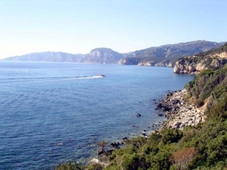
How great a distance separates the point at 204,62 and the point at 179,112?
9784 centimetres

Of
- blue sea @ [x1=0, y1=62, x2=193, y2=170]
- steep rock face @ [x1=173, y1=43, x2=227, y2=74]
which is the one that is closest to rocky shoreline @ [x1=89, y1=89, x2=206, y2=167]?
blue sea @ [x1=0, y1=62, x2=193, y2=170]

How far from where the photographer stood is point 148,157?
2359 cm

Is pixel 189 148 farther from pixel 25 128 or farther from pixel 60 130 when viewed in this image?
pixel 25 128

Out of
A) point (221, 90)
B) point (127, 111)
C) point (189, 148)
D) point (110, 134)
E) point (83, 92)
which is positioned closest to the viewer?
point (189, 148)

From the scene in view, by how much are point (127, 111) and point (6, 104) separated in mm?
27617

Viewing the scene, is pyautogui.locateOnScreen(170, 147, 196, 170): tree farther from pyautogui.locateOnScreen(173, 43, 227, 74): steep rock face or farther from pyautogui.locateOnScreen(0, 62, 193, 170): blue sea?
pyautogui.locateOnScreen(173, 43, 227, 74): steep rock face

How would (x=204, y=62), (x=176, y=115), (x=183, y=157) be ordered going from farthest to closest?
(x=204, y=62)
(x=176, y=115)
(x=183, y=157)

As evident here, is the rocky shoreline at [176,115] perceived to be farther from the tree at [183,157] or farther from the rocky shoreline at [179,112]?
the tree at [183,157]

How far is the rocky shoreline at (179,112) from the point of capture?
46.2 meters

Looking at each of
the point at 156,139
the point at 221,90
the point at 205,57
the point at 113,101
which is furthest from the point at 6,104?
the point at 205,57

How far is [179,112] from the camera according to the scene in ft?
190

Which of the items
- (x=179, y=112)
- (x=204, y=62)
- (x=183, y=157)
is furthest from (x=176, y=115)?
(x=204, y=62)

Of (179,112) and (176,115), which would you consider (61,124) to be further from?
(179,112)

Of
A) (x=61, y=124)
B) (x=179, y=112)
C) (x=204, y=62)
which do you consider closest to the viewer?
(x=61, y=124)
